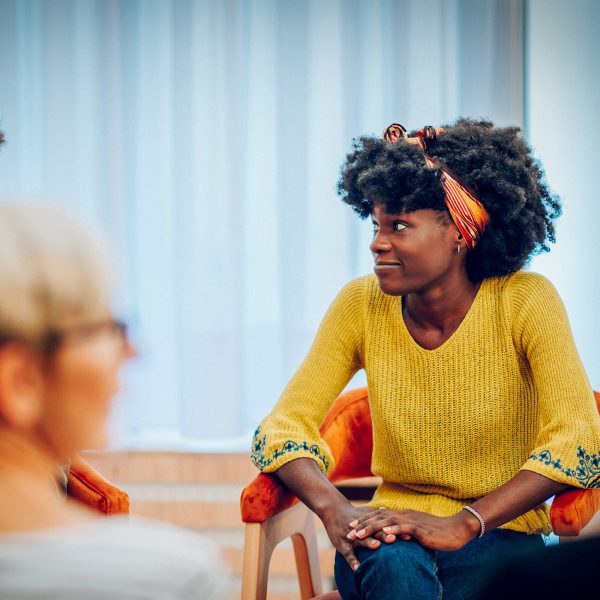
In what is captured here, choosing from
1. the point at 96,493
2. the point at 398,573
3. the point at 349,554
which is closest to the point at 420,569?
the point at 398,573

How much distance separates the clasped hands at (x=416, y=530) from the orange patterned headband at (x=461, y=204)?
0.60 metres

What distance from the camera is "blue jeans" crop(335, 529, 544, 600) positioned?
1647 mm

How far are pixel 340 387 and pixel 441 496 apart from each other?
0.35 metres

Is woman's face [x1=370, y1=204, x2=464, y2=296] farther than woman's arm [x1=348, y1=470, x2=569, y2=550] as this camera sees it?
Yes

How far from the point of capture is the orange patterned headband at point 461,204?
1882mm

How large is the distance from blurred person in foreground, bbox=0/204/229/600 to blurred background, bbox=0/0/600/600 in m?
2.27

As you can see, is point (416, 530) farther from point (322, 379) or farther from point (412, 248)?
point (412, 248)

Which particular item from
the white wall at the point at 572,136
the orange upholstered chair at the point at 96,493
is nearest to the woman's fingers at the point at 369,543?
the orange upholstered chair at the point at 96,493

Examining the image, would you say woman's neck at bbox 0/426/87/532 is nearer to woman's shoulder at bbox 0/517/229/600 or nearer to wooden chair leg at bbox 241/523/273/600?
woman's shoulder at bbox 0/517/229/600

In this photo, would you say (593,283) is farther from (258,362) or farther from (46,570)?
(46,570)

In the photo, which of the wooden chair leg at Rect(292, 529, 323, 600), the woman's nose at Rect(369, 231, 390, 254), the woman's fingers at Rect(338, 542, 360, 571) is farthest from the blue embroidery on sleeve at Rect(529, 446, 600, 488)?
the wooden chair leg at Rect(292, 529, 323, 600)

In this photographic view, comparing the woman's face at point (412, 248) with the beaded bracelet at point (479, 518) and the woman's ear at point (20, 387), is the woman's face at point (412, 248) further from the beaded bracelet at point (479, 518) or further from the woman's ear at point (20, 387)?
the woman's ear at point (20, 387)

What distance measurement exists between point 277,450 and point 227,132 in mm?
1456

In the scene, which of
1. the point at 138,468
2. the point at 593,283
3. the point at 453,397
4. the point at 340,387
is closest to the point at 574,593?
the point at 453,397
